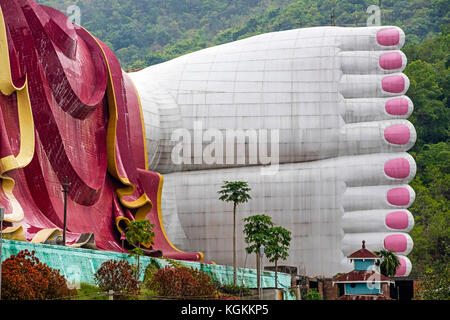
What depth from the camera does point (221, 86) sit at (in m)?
39.3

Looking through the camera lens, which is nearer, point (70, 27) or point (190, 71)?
point (70, 27)

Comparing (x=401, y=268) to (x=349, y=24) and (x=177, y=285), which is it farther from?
(x=349, y=24)

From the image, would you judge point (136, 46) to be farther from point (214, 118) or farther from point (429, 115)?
point (214, 118)

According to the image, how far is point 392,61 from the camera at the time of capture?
38562 millimetres

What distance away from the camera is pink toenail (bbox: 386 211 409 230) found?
121ft

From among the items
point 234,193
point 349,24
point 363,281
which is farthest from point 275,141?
point 349,24

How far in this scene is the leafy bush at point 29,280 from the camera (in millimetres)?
21016

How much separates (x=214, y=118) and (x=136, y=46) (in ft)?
235

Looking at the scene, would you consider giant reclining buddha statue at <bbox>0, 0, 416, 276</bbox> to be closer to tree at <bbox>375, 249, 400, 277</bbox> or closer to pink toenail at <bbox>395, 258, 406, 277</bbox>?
pink toenail at <bbox>395, 258, 406, 277</bbox>

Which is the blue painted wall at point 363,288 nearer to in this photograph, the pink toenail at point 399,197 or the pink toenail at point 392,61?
the pink toenail at point 399,197

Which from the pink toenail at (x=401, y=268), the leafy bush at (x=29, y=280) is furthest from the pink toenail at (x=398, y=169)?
the leafy bush at (x=29, y=280)

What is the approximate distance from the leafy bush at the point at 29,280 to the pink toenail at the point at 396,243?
54.6ft

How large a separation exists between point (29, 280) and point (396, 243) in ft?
62.0
